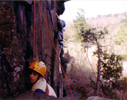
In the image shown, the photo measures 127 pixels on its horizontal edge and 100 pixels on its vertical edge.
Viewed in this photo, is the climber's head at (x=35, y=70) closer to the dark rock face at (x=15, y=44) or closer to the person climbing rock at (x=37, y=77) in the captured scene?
the person climbing rock at (x=37, y=77)

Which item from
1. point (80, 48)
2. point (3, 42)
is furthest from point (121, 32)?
point (80, 48)

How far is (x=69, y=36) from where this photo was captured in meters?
20.7

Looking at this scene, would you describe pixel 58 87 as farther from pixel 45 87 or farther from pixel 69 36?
pixel 69 36

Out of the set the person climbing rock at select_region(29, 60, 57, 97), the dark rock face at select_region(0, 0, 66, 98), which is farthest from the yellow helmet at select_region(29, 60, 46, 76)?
the dark rock face at select_region(0, 0, 66, 98)

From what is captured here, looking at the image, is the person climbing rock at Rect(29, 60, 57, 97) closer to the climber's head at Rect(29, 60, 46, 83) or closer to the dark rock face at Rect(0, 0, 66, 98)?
the climber's head at Rect(29, 60, 46, 83)

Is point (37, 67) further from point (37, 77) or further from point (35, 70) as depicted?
point (37, 77)

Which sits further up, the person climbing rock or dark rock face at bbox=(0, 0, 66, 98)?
dark rock face at bbox=(0, 0, 66, 98)

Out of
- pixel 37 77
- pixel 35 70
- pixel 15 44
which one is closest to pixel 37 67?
pixel 35 70

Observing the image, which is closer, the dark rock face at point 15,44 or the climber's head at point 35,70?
the dark rock face at point 15,44

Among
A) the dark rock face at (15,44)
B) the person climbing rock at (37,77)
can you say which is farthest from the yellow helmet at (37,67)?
the dark rock face at (15,44)

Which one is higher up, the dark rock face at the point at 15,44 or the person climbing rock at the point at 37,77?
the dark rock face at the point at 15,44

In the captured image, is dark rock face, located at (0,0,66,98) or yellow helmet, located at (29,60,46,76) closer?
dark rock face, located at (0,0,66,98)

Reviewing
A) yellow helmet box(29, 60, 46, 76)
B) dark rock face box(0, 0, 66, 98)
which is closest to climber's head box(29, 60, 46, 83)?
yellow helmet box(29, 60, 46, 76)

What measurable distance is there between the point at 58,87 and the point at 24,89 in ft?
8.97
